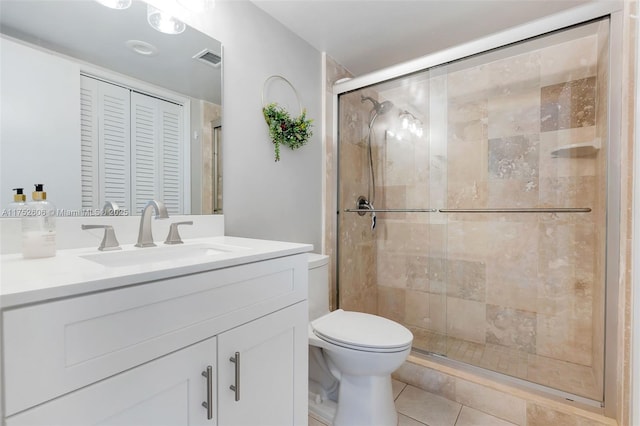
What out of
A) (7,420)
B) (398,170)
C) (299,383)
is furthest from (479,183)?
(7,420)

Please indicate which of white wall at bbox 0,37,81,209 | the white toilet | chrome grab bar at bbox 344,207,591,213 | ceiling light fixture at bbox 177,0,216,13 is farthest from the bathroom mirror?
chrome grab bar at bbox 344,207,591,213

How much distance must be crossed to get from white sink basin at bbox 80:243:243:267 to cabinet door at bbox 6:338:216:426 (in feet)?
0.86

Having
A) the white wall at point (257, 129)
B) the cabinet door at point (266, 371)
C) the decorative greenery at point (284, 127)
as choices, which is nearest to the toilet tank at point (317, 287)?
the white wall at point (257, 129)

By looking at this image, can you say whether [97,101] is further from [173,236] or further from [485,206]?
[485,206]

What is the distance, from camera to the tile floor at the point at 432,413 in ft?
4.71

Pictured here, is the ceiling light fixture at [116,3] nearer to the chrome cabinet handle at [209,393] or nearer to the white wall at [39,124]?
the white wall at [39,124]

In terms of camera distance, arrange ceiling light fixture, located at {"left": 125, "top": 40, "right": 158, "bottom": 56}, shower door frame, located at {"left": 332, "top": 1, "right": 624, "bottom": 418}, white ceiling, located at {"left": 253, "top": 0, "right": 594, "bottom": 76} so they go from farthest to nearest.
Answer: white ceiling, located at {"left": 253, "top": 0, "right": 594, "bottom": 76}
shower door frame, located at {"left": 332, "top": 1, "right": 624, "bottom": 418}
ceiling light fixture, located at {"left": 125, "top": 40, "right": 158, "bottom": 56}

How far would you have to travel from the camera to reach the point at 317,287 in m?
1.62

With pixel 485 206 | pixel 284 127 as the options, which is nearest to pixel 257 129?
pixel 284 127

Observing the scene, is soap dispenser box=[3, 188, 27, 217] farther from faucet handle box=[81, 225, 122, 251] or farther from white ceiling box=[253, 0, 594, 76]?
white ceiling box=[253, 0, 594, 76]

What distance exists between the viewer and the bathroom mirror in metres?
0.88

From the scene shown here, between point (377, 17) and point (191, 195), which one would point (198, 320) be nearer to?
point (191, 195)

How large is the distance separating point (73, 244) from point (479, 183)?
230 cm

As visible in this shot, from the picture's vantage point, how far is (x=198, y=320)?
2.40ft
